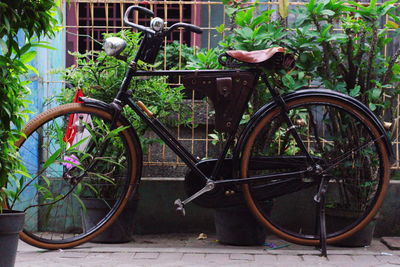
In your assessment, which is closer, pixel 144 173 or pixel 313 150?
pixel 313 150

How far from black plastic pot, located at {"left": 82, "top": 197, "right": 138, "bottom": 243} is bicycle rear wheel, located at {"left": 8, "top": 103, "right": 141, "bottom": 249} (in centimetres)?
2

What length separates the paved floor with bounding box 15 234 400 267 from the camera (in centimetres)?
412

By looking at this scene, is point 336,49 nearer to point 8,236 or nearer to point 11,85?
point 11,85

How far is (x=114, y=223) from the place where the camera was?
4750mm

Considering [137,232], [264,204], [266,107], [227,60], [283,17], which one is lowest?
[137,232]

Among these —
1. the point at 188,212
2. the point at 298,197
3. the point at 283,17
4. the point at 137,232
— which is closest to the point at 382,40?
the point at 283,17

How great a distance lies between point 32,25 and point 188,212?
2.66 metres

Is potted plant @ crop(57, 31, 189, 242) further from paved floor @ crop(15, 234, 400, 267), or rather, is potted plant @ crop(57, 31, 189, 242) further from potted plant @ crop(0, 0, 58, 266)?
potted plant @ crop(0, 0, 58, 266)

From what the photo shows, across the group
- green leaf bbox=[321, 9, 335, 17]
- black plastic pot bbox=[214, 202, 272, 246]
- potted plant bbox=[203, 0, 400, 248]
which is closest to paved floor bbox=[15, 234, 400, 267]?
black plastic pot bbox=[214, 202, 272, 246]

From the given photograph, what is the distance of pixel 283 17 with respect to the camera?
15.5 ft

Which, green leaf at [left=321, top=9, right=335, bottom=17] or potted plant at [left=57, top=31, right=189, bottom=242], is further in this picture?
potted plant at [left=57, top=31, right=189, bottom=242]

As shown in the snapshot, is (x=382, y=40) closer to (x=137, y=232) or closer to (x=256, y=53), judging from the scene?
(x=256, y=53)

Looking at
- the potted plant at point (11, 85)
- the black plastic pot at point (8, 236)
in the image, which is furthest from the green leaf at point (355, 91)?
the black plastic pot at point (8, 236)

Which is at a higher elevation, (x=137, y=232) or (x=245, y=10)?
(x=245, y=10)
